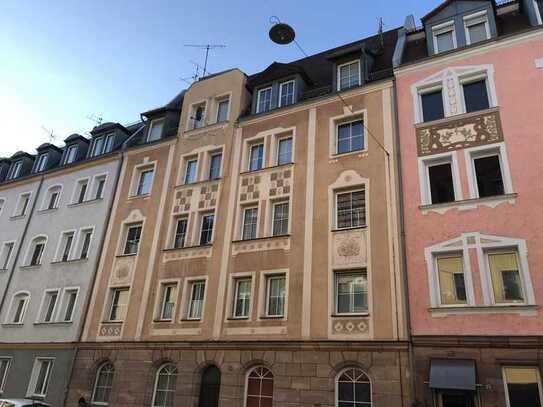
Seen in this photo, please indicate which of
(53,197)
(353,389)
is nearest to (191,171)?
(53,197)

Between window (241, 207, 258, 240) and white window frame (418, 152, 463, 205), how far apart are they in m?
7.56

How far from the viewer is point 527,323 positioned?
13.9 m

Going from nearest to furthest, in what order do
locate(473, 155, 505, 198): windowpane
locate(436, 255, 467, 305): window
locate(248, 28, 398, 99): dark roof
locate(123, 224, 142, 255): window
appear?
locate(436, 255, 467, 305): window < locate(473, 155, 505, 198): windowpane < locate(248, 28, 398, 99): dark roof < locate(123, 224, 142, 255): window

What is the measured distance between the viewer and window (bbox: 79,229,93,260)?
26.4m

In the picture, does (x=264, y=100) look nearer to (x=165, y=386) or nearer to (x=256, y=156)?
(x=256, y=156)

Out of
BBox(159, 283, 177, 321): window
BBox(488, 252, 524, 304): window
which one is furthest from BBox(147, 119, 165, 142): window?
BBox(488, 252, 524, 304): window

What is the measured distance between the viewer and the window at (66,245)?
89.1 ft

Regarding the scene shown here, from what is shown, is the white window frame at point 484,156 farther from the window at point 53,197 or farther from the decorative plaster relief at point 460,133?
the window at point 53,197

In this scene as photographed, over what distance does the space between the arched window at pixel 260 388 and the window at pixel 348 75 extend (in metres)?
13.4

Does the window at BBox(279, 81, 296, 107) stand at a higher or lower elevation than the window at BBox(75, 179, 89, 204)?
higher

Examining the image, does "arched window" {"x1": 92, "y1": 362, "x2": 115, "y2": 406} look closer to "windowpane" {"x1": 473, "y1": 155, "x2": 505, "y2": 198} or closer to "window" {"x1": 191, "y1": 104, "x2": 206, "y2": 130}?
"window" {"x1": 191, "y1": 104, "x2": 206, "y2": 130}

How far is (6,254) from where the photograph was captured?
3067 centimetres

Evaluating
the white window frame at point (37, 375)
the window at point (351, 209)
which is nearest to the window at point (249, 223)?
the window at point (351, 209)

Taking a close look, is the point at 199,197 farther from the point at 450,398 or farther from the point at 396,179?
the point at 450,398
